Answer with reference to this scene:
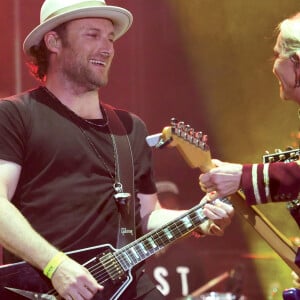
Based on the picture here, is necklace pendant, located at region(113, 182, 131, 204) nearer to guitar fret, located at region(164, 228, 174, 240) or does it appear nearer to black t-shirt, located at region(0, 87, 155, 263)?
black t-shirt, located at region(0, 87, 155, 263)

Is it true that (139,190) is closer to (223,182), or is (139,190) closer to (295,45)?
(223,182)

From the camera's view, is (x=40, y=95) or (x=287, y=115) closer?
(x=40, y=95)

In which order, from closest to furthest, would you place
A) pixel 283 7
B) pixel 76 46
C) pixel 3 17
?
pixel 76 46, pixel 3 17, pixel 283 7

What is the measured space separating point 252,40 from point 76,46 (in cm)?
270

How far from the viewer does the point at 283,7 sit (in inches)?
233

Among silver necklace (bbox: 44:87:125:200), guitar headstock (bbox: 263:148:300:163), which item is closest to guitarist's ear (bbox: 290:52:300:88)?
guitar headstock (bbox: 263:148:300:163)

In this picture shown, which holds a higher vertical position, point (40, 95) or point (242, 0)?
point (242, 0)

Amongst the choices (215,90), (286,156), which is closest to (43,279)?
(286,156)

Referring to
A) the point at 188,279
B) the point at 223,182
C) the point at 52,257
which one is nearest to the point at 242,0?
the point at 188,279

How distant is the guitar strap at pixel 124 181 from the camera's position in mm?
3455

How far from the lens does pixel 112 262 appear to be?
10.9ft

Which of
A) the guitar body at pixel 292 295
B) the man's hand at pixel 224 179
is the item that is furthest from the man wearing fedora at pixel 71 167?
the guitar body at pixel 292 295

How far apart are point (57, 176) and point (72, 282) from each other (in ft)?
1.73

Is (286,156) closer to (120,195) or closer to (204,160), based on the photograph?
(204,160)
